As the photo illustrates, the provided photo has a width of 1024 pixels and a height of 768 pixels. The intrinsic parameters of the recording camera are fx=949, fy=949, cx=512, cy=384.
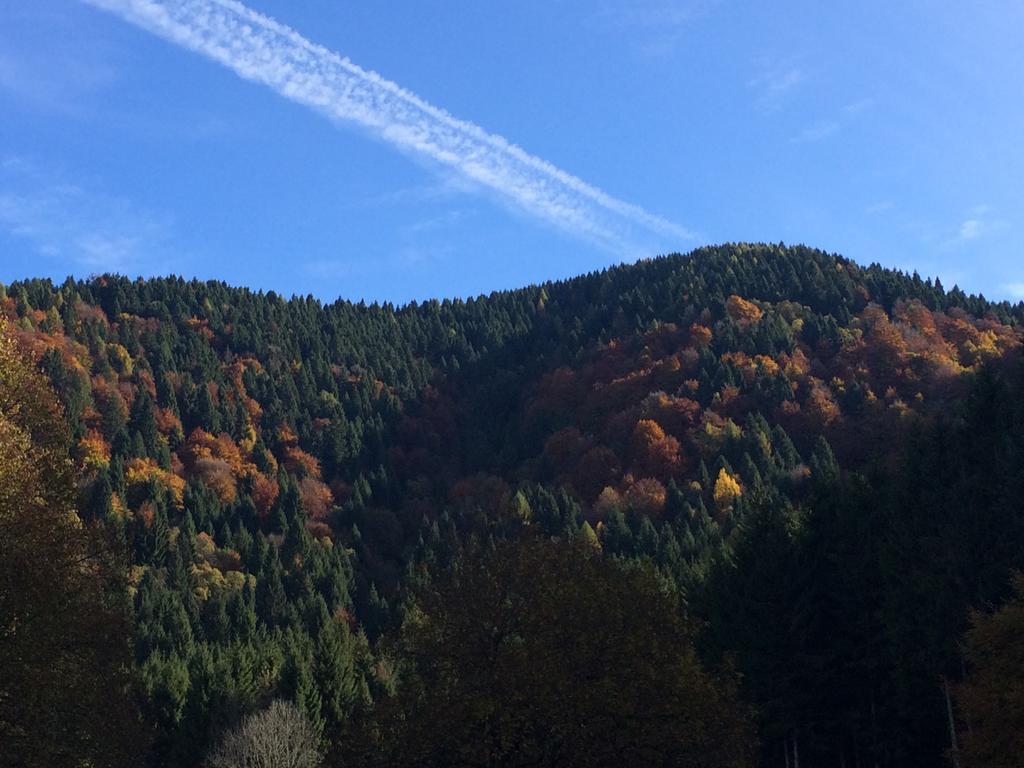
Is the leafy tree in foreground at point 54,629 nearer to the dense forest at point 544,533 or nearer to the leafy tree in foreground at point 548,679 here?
the dense forest at point 544,533

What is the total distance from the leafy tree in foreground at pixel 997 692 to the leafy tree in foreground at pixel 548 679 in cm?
784

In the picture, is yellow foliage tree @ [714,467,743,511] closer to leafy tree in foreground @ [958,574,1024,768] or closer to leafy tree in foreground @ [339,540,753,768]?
leafy tree in foreground @ [958,574,1024,768]

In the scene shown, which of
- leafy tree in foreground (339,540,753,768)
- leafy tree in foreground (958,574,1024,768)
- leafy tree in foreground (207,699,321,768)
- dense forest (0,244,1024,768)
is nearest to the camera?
leafy tree in foreground (339,540,753,768)

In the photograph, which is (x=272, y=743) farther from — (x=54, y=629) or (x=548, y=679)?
(x=548, y=679)

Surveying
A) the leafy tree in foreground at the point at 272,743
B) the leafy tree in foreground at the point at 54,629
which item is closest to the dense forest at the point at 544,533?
the leafy tree in foreground at the point at 54,629

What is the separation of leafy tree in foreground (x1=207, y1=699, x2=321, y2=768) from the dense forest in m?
1.06

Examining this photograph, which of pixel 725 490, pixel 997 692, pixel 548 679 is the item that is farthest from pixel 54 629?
pixel 725 490

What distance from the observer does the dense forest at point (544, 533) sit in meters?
21.0

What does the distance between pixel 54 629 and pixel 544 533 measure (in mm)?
15052

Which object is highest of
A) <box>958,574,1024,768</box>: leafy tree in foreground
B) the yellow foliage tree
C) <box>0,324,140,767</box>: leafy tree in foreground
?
the yellow foliage tree

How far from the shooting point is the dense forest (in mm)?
21016

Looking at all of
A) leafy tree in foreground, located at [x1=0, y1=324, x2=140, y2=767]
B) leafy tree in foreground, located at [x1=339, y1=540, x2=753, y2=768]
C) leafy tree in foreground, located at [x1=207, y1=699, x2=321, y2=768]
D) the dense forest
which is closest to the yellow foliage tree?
the dense forest

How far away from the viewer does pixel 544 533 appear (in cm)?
3064

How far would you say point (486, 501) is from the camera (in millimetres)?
143875
